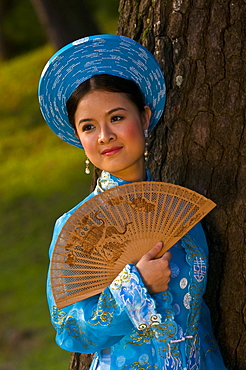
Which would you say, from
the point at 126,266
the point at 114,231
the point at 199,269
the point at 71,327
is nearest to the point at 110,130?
the point at 114,231

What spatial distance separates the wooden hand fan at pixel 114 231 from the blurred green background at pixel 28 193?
10.8ft

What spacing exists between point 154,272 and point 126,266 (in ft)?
0.32

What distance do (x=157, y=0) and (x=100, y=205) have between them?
104 cm

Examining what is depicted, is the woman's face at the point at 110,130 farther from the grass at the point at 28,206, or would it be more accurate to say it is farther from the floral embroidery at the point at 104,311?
the grass at the point at 28,206

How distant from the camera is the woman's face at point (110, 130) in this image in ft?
7.35

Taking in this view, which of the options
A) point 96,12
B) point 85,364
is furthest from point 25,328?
point 96,12

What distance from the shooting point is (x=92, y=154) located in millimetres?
2275

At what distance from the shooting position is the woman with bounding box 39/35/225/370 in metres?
2.12

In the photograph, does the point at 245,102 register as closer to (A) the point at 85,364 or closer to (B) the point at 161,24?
(B) the point at 161,24

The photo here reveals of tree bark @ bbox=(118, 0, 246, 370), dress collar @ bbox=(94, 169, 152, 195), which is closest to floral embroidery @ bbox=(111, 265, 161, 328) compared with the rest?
dress collar @ bbox=(94, 169, 152, 195)

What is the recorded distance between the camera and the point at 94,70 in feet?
7.54

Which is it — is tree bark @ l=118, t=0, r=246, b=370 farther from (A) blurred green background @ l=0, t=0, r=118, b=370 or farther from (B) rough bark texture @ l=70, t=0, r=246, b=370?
(A) blurred green background @ l=0, t=0, r=118, b=370

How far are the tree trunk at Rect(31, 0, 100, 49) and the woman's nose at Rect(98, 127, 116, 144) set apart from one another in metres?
5.30

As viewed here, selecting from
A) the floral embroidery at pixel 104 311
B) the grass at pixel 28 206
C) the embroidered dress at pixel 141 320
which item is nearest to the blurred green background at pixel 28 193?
the grass at pixel 28 206
